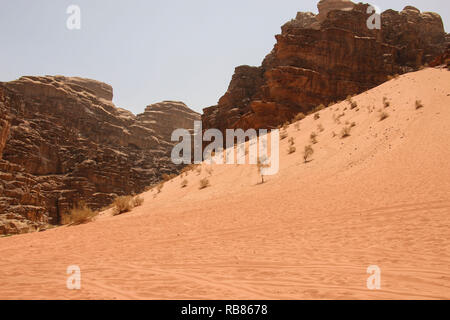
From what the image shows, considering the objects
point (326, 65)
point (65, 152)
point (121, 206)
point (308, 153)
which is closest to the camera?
point (121, 206)

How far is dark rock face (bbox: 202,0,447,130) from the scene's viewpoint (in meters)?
32.7

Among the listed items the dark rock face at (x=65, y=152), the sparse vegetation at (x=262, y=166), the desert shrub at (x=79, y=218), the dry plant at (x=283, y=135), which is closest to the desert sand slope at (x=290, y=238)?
the sparse vegetation at (x=262, y=166)

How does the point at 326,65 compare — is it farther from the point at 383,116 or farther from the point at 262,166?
the point at 262,166

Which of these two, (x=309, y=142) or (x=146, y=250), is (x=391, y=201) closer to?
(x=146, y=250)

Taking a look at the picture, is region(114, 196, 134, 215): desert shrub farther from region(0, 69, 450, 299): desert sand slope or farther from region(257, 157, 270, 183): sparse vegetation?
region(257, 157, 270, 183): sparse vegetation

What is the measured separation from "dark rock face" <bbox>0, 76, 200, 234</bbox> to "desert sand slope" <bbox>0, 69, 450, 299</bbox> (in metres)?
27.0

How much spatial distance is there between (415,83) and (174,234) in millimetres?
19218

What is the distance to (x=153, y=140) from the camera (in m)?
71.2

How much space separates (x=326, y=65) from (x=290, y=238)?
33392 millimetres

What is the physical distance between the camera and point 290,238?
6.34 meters

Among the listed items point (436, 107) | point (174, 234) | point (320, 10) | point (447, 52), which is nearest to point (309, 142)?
point (436, 107)

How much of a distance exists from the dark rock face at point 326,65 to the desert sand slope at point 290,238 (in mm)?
18932

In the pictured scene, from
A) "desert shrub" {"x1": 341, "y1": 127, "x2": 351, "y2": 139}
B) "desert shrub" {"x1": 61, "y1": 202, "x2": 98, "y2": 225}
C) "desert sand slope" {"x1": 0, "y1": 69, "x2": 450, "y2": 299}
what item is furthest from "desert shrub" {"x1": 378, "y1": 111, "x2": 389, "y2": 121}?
"desert shrub" {"x1": 61, "y1": 202, "x2": 98, "y2": 225}

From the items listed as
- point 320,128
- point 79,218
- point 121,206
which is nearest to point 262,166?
point 320,128
